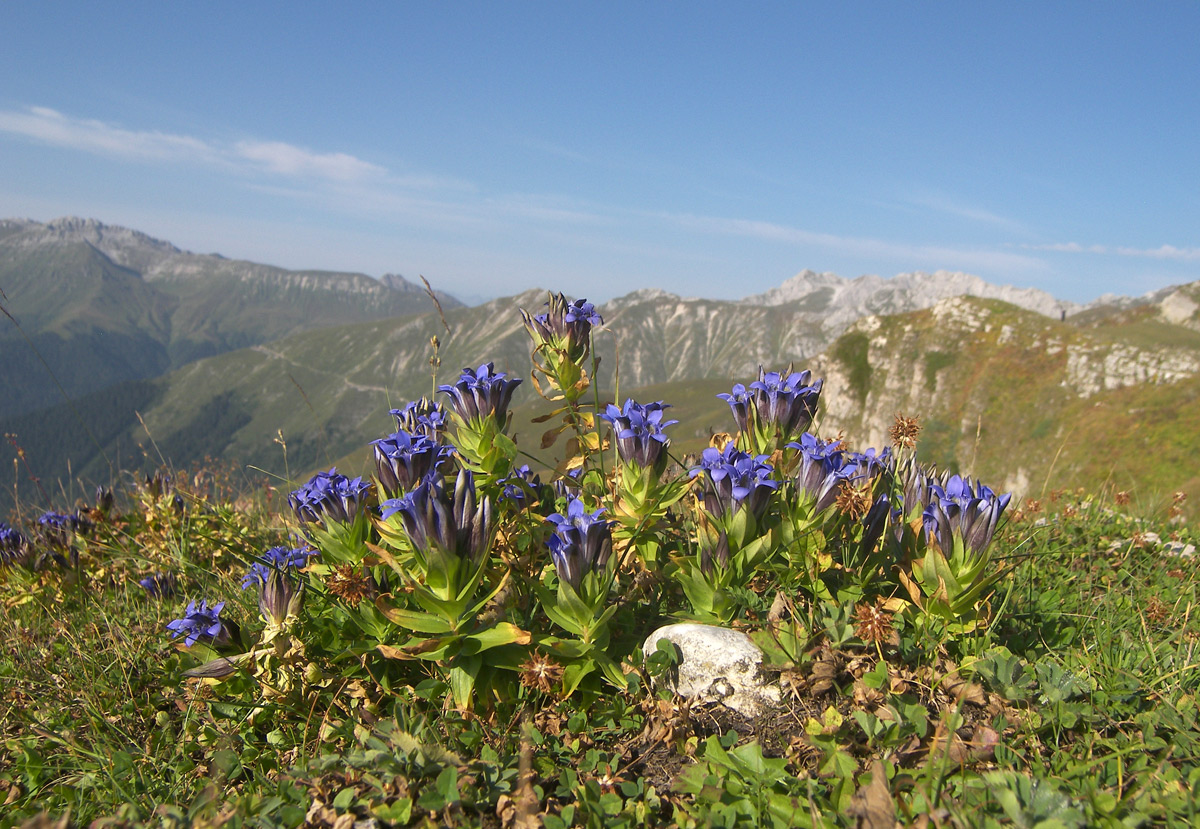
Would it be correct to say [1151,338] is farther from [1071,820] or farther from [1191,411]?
[1071,820]

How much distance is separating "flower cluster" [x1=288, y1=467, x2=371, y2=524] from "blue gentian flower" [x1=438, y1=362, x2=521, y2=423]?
2.72ft

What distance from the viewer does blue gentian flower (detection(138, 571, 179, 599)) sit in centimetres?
596

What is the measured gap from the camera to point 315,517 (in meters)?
4.31

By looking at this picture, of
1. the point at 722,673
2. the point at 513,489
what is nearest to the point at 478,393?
the point at 513,489

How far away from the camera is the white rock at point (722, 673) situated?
12.5ft

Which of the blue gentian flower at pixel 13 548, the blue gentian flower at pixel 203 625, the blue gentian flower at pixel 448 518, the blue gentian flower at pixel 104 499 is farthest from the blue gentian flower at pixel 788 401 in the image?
the blue gentian flower at pixel 104 499

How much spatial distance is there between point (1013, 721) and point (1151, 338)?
117400 mm

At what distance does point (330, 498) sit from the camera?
414 centimetres

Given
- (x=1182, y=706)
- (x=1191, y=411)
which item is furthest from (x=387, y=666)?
(x=1191, y=411)

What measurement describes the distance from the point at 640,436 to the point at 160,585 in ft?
16.2

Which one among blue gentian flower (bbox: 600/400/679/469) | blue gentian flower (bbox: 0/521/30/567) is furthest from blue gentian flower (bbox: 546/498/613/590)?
blue gentian flower (bbox: 0/521/30/567)

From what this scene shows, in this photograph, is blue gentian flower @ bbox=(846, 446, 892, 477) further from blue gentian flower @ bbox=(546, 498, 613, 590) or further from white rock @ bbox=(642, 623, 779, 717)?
blue gentian flower @ bbox=(546, 498, 613, 590)

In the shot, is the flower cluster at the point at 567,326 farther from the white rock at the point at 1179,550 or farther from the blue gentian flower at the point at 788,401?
the white rock at the point at 1179,550

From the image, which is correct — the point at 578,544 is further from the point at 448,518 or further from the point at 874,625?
the point at 874,625
